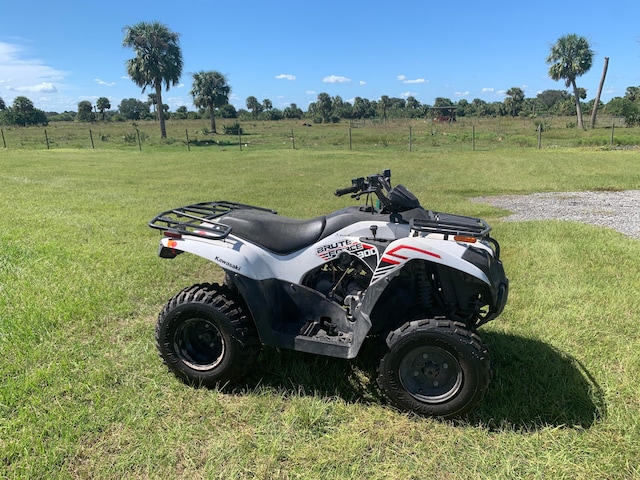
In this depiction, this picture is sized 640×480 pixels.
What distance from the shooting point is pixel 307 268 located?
305cm

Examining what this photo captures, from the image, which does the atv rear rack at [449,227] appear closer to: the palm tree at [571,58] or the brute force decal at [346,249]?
the brute force decal at [346,249]

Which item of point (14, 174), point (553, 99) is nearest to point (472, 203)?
point (14, 174)

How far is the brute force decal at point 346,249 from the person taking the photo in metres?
2.90

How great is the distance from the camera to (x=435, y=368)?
280 cm

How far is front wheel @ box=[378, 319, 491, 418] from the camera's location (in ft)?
8.63

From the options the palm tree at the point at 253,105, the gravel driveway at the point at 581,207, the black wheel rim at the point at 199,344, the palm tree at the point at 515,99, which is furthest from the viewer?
the palm tree at the point at 253,105

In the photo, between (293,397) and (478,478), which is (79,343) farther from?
(478,478)

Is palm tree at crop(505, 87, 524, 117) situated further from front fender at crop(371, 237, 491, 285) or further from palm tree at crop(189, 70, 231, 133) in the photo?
front fender at crop(371, 237, 491, 285)

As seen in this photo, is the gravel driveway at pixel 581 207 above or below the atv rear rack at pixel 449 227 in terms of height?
below

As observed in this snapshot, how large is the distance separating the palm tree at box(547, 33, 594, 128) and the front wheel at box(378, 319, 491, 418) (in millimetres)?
51049

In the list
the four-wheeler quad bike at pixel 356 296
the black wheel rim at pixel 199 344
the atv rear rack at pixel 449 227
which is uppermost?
the atv rear rack at pixel 449 227

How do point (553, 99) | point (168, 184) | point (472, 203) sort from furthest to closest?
1. point (553, 99)
2. point (168, 184)
3. point (472, 203)

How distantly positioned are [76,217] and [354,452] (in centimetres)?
742

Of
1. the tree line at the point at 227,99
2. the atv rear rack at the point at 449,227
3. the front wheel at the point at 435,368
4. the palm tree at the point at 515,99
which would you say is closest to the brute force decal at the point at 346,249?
the atv rear rack at the point at 449,227
